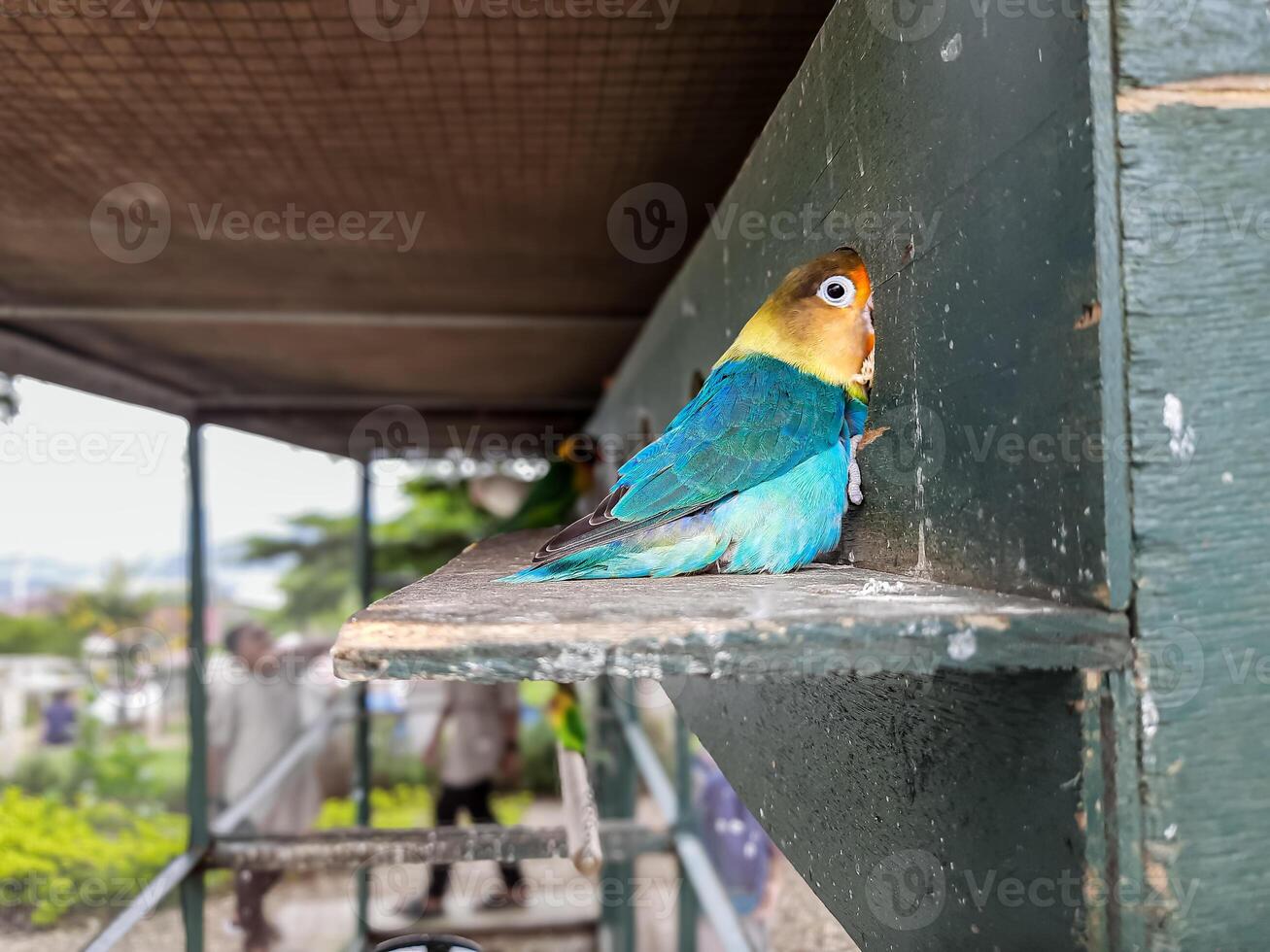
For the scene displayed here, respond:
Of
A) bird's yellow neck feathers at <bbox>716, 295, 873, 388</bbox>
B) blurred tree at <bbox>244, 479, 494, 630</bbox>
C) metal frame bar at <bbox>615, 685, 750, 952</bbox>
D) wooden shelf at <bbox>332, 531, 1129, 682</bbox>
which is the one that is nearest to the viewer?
wooden shelf at <bbox>332, 531, 1129, 682</bbox>

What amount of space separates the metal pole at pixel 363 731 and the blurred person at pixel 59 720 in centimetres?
137

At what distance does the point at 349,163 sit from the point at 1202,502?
154 centimetres

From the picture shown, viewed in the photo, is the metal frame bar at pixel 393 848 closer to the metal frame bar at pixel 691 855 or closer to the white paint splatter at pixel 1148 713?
the metal frame bar at pixel 691 855

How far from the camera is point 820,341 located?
36.0 inches

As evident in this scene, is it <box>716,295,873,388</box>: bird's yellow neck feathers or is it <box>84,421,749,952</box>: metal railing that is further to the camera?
<box>84,421,749,952</box>: metal railing

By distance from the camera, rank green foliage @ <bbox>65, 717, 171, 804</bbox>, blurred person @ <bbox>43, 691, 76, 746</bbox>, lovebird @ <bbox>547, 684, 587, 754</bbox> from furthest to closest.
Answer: blurred person @ <bbox>43, 691, 76, 746</bbox> → green foliage @ <bbox>65, 717, 171, 804</bbox> → lovebird @ <bbox>547, 684, 587, 754</bbox>

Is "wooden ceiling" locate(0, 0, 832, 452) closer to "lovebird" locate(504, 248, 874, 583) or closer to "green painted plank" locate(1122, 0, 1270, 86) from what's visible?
"lovebird" locate(504, 248, 874, 583)

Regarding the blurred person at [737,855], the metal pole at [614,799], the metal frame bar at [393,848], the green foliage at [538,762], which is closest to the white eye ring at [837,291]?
the blurred person at [737,855]

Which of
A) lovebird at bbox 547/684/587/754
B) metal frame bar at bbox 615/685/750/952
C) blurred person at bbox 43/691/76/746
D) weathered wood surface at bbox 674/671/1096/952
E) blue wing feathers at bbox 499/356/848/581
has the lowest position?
metal frame bar at bbox 615/685/750/952

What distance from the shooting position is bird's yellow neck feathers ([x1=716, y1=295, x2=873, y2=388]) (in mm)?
906

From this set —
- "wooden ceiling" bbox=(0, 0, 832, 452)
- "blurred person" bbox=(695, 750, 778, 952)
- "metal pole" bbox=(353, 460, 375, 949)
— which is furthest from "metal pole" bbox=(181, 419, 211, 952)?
"blurred person" bbox=(695, 750, 778, 952)

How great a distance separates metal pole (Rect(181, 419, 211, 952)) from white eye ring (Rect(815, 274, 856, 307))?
2898 mm

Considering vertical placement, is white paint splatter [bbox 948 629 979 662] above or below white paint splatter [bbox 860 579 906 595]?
below

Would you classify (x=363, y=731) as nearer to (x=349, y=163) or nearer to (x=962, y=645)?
(x=349, y=163)
